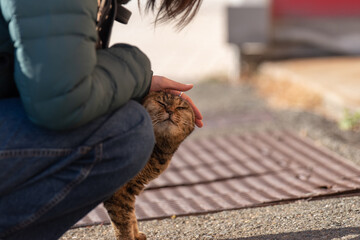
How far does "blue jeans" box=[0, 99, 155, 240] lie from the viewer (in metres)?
1.86

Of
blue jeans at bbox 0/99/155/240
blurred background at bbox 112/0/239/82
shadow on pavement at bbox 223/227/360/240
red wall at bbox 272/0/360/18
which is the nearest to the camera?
blue jeans at bbox 0/99/155/240

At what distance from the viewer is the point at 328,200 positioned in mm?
2824

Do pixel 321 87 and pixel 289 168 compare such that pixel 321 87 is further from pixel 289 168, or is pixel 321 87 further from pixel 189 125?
pixel 189 125

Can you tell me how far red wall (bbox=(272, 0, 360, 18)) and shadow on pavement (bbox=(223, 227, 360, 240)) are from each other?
157 inches

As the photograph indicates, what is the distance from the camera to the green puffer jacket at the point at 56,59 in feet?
5.59

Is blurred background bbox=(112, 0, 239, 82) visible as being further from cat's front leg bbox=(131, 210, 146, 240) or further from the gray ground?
cat's front leg bbox=(131, 210, 146, 240)

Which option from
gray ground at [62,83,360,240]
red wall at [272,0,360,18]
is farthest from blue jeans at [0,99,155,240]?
red wall at [272,0,360,18]

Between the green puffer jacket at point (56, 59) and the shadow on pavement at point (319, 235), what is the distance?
3.27 feet

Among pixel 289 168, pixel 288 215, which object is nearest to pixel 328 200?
pixel 288 215

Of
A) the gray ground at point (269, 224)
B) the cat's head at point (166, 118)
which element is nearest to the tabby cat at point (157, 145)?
the cat's head at point (166, 118)

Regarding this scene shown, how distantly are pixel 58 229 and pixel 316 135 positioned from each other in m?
2.45

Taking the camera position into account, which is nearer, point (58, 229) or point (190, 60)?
point (58, 229)

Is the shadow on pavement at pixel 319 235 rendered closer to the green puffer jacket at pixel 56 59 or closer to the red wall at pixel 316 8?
the green puffer jacket at pixel 56 59

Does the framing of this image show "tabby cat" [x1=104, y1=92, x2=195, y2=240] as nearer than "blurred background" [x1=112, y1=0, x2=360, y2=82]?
Yes
